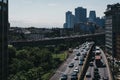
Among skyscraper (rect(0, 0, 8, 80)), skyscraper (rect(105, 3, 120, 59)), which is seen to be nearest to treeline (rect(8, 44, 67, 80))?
skyscraper (rect(0, 0, 8, 80))

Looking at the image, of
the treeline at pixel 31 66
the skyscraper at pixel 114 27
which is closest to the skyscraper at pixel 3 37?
the treeline at pixel 31 66

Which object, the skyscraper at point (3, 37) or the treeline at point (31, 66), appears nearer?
the skyscraper at point (3, 37)

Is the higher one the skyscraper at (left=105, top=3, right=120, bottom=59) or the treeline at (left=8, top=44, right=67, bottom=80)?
the skyscraper at (left=105, top=3, right=120, bottom=59)

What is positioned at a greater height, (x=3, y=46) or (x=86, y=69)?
(x=3, y=46)

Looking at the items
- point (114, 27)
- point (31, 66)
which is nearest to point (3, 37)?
point (31, 66)

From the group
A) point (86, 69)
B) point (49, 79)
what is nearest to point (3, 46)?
point (49, 79)

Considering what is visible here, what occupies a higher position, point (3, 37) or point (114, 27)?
point (114, 27)

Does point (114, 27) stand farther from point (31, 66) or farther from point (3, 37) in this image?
point (3, 37)

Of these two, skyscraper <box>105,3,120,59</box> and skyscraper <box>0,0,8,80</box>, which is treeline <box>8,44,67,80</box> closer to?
skyscraper <box>0,0,8,80</box>

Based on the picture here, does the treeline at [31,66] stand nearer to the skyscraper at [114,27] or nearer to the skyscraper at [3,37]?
the skyscraper at [3,37]

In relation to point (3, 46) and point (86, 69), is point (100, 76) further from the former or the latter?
point (3, 46)

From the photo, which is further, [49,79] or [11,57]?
[11,57]
